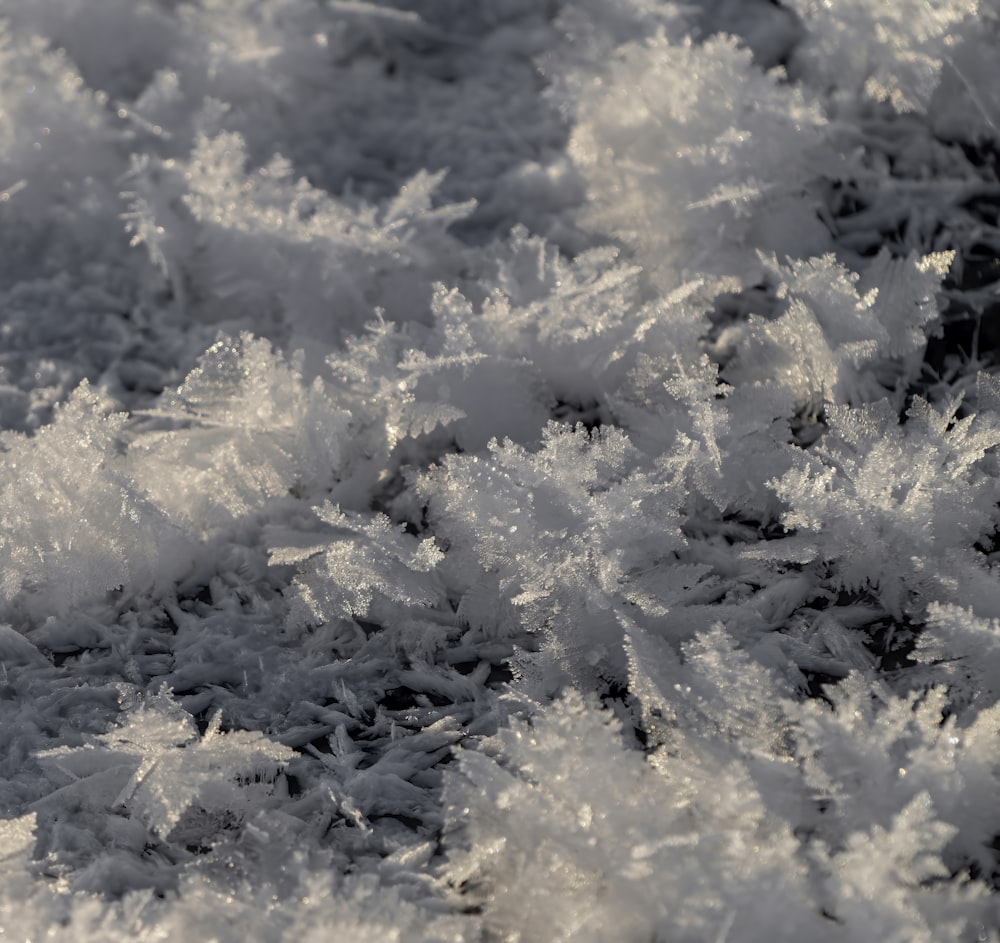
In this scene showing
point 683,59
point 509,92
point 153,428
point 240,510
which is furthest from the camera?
point 509,92

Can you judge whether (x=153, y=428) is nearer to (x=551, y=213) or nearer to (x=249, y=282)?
(x=249, y=282)

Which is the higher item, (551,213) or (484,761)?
(551,213)

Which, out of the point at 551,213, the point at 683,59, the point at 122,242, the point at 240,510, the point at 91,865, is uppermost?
the point at 683,59

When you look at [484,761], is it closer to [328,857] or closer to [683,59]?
[328,857]

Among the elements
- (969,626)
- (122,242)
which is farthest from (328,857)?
(122,242)

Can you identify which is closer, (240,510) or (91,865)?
(91,865)

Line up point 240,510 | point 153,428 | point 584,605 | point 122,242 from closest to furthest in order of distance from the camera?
point 584,605
point 240,510
point 153,428
point 122,242

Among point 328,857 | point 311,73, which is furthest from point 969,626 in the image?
point 311,73
